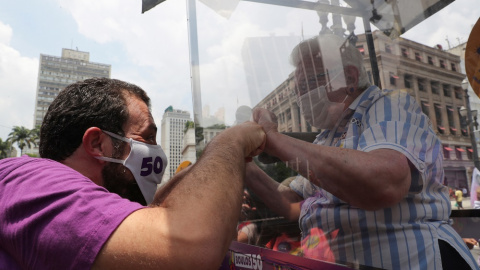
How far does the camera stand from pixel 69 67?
59.3 m

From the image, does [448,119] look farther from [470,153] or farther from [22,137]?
[22,137]

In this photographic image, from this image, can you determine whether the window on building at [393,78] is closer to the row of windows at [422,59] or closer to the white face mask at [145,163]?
the row of windows at [422,59]

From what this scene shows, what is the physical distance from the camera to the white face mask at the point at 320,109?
48.0 inches

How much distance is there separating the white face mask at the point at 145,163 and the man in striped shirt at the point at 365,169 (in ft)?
1.73

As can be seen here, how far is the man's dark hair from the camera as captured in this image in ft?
4.29

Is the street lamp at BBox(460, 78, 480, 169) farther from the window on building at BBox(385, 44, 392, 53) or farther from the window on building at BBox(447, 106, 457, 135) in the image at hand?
the window on building at BBox(385, 44, 392, 53)

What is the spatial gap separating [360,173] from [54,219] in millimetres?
849

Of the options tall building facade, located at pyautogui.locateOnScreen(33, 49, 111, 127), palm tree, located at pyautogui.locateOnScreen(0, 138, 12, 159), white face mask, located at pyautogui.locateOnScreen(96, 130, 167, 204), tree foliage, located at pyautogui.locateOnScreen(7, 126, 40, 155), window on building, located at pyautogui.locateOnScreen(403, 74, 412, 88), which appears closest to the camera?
window on building, located at pyautogui.locateOnScreen(403, 74, 412, 88)

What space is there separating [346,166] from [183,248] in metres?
0.56

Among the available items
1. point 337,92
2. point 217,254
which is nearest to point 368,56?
point 337,92

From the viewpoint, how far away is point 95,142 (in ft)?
4.26

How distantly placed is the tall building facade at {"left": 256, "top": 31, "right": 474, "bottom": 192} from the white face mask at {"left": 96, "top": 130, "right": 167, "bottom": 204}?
96cm

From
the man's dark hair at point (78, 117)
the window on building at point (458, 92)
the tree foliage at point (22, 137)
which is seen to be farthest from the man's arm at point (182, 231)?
the tree foliage at point (22, 137)

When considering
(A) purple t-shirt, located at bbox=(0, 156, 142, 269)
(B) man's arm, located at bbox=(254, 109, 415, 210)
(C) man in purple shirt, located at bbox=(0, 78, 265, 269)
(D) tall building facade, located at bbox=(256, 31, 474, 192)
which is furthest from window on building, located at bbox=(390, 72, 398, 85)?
(A) purple t-shirt, located at bbox=(0, 156, 142, 269)
